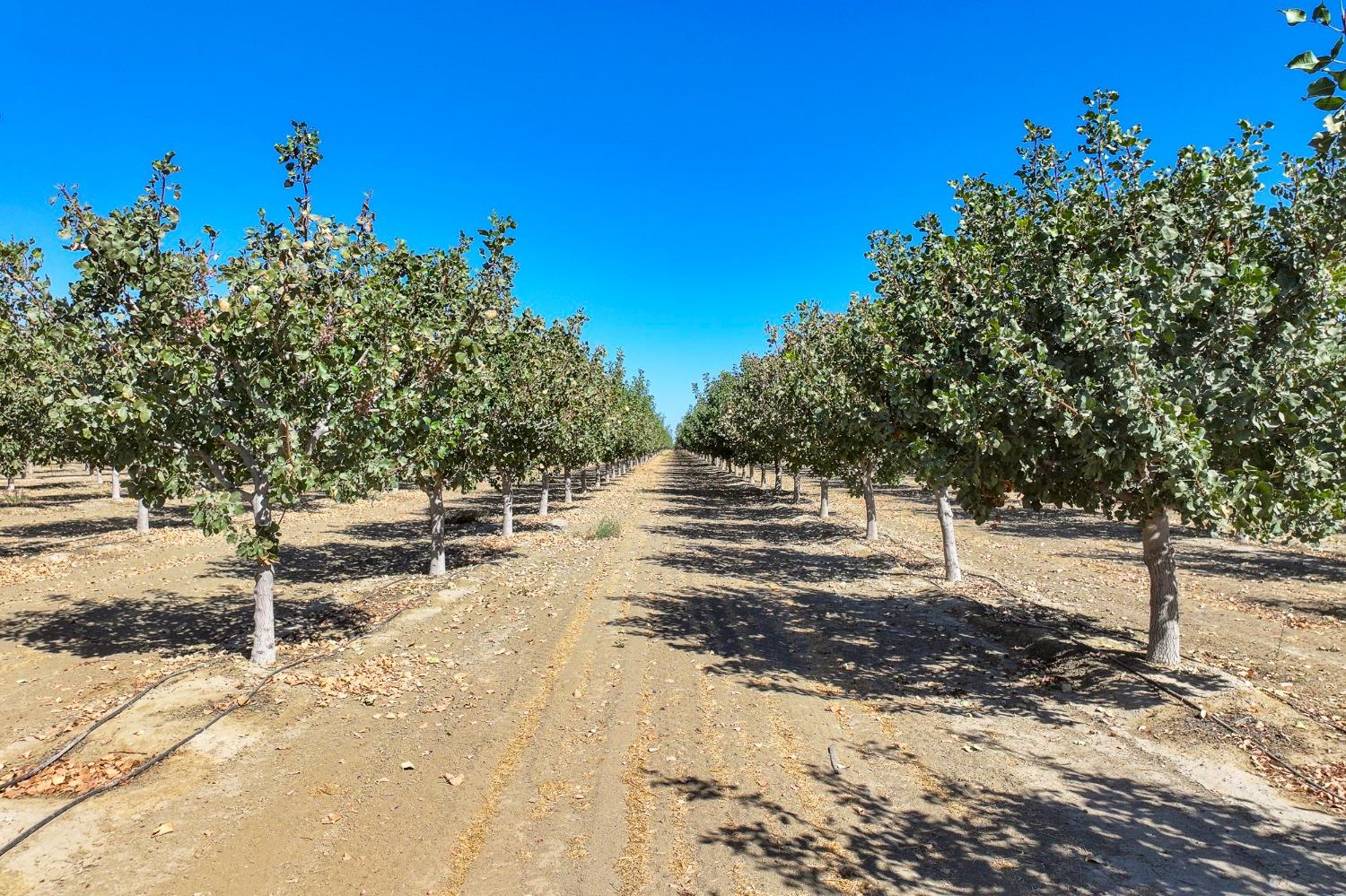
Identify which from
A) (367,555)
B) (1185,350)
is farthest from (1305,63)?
(367,555)

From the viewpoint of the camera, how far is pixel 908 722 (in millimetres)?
9500

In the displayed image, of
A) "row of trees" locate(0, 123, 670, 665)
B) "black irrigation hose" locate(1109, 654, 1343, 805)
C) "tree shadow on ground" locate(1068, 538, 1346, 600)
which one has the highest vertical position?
"row of trees" locate(0, 123, 670, 665)

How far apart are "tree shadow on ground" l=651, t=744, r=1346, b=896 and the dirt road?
0.03 metres

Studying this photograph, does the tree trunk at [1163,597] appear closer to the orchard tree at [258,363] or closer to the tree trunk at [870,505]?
the orchard tree at [258,363]

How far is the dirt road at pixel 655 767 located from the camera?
6.09 meters

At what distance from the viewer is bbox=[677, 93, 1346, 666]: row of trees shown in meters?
8.56

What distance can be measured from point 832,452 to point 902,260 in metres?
13.7

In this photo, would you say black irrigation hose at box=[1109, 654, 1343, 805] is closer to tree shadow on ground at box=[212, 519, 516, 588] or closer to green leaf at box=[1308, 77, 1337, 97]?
green leaf at box=[1308, 77, 1337, 97]

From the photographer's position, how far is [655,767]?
809 centimetres

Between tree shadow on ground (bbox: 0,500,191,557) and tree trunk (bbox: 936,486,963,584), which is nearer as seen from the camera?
tree trunk (bbox: 936,486,963,584)

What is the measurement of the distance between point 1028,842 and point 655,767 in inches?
149

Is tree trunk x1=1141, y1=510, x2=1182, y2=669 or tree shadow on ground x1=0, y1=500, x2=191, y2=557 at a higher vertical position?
tree trunk x1=1141, y1=510, x2=1182, y2=669

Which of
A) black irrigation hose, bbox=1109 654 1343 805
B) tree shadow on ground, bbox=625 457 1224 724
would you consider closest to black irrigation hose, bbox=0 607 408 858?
tree shadow on ground, bbox=625 457 1224 724

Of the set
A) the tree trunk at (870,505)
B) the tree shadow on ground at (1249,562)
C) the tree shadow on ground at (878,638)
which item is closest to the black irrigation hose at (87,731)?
the tree shadow on ground at (878,638)
